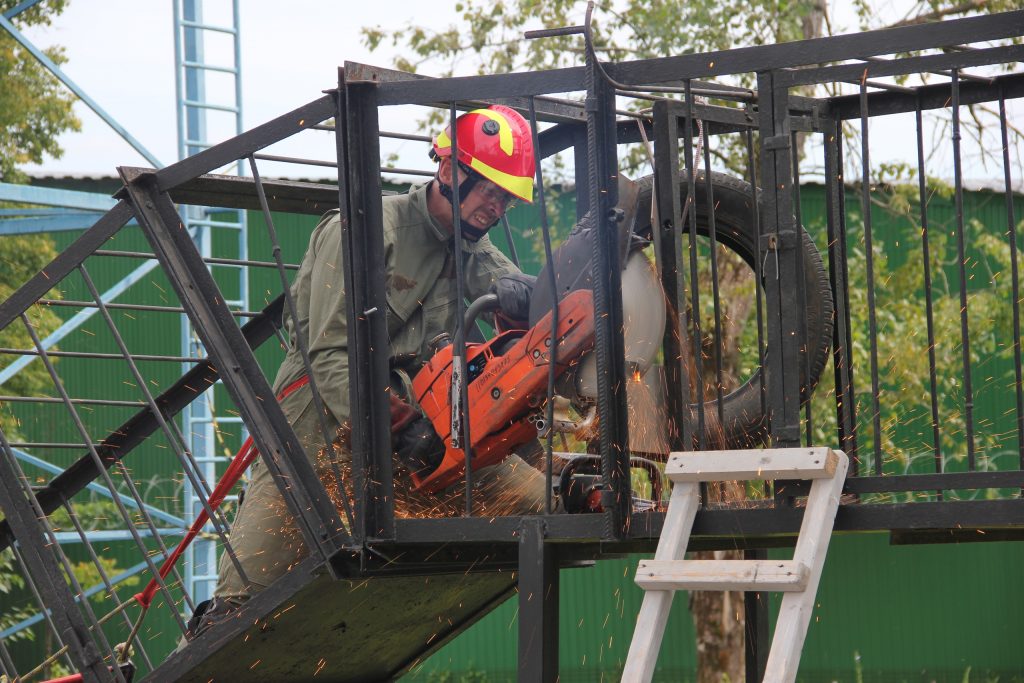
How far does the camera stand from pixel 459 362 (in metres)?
4.47

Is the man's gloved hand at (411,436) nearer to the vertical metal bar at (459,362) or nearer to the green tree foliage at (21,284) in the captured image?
the vertical metal bar at (459,362)

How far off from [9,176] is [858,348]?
7393 mm

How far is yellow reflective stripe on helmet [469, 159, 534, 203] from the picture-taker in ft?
15.5

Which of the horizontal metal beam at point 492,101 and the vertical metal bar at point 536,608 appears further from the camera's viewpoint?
the horizontal metal beam at point 492,101

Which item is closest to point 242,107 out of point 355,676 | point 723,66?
point 355,676

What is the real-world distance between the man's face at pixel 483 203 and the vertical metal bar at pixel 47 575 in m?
1.91

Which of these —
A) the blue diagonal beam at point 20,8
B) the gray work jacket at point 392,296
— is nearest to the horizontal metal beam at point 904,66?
the gray work jacket at point 392,296

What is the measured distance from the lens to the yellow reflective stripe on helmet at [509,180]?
4.72 metres

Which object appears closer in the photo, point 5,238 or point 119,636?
point 5,238

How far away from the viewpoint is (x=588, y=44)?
12.3 feet

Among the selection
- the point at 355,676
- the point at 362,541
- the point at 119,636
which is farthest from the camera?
the point at 119,636

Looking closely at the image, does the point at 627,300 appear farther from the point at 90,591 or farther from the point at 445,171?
the point at 90,591

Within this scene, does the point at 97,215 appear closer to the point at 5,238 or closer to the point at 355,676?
the point at 5,238

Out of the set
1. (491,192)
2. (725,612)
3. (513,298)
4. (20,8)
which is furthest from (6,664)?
(725,612)
